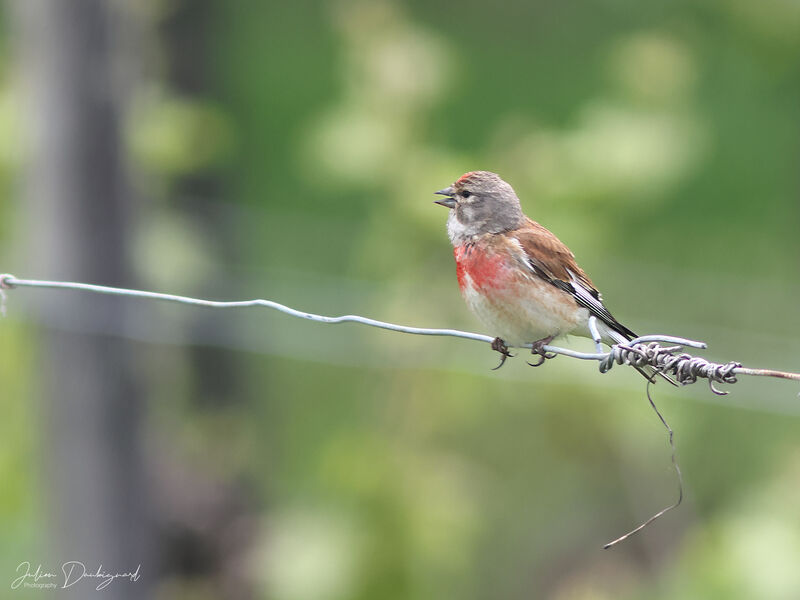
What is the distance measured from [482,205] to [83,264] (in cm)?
139

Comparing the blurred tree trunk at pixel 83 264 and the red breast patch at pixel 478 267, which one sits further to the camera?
the blurred tree trunk at pixel 83 264

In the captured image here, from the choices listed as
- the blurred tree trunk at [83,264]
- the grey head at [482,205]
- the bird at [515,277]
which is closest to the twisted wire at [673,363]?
the bird at [515,277]

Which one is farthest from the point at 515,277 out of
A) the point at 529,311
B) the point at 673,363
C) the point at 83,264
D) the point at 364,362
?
the point at 83,264

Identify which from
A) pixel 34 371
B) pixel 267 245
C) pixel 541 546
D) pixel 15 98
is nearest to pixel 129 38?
pixel 15 98

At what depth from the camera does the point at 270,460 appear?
6.06 m

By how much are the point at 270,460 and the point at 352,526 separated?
1.78m

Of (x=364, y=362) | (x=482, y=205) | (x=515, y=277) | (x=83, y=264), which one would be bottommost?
(x=364, y=362)

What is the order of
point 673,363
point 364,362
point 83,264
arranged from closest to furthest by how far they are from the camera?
point 673,363 < point 83,264 < point 364,362

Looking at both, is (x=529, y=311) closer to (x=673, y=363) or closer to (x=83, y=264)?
(x=673, y=363)

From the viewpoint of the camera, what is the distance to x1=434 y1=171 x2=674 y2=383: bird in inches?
130

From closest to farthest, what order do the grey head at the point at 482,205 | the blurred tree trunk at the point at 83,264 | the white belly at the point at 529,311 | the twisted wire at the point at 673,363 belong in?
the twisted wire at the point at 673,363 < the white belly at the point at 529,311 < the grey head at the point at 482,205 < the blurred tree trunk at the point at 83,264

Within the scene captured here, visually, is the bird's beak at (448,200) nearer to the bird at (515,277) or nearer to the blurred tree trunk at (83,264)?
the bird at (515,277)

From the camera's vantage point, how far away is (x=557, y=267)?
11.1 feet

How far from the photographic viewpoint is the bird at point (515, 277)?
330cm
